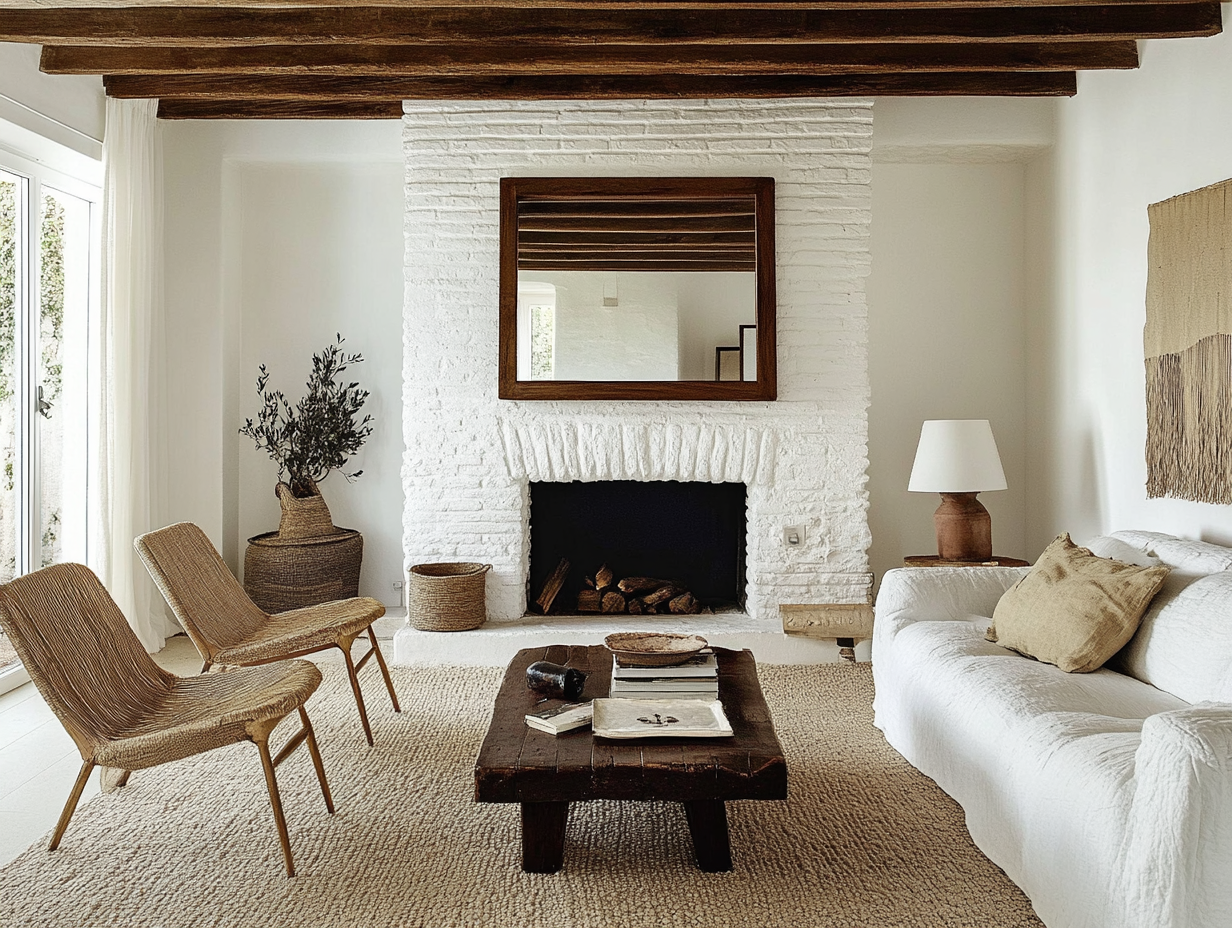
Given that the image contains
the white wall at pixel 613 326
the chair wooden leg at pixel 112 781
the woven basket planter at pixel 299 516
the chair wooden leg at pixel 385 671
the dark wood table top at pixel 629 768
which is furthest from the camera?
the woven basket planter at pixel 299 516

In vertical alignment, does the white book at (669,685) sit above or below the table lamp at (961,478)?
below

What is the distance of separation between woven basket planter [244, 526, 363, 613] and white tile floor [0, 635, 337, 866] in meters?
1.03

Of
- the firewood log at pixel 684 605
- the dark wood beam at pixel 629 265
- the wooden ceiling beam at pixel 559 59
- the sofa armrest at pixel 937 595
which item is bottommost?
the firewood log at pixel 684 605

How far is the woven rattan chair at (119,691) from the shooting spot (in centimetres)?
214

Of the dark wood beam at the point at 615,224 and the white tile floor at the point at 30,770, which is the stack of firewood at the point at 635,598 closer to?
the dark wood beam at the point at 615,224

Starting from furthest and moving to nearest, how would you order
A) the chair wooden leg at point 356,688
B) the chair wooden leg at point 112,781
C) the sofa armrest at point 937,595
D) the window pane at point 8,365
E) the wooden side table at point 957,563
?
1. the wooden side table at point 957,563
2. the window pane at point 8,365
3. the sofa armrest at point 937,595
4. the chair wooden leg at point 356,688
5. the chair wooden leg at point 112,781

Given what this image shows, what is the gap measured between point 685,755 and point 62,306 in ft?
12.0

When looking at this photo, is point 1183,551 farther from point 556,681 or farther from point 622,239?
point 622,239

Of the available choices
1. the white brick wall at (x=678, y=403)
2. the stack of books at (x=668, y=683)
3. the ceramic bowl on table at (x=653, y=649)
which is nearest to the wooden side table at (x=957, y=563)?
the white brick wall at (x=678, y=403)

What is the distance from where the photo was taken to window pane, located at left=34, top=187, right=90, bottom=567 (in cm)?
407

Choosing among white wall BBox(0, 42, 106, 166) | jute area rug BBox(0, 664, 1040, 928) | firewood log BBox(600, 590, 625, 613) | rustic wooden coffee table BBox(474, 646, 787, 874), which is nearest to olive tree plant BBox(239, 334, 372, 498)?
white wall BBox(0, 42, 106, 166)

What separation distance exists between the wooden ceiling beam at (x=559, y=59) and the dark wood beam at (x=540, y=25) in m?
0.19

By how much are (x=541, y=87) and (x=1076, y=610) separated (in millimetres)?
3005

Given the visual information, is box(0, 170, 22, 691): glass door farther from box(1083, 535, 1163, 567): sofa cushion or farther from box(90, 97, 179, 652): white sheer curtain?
box(1083, 535, 1163, 567): sofa cushion
